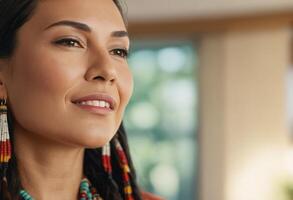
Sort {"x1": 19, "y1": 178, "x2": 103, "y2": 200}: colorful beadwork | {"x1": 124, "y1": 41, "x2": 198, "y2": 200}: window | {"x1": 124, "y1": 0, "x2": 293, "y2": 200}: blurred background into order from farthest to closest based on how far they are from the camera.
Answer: {"x1": 124, "y1": 41, "x2": 198, "y2": 200}: window → {"x1": 124, "y1": 0, "x2": 293, "y2": 200}: blurred background → {"x1": 19, "y1": 178, "x2": 103, "y2": 200}: colorful beadwork

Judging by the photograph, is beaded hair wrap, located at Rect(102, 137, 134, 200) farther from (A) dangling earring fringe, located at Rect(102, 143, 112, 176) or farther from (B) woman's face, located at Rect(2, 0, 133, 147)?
(B) woman's face, located at Rect(2, 0, 133, 147)

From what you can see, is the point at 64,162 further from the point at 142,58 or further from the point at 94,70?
the point at 142,58

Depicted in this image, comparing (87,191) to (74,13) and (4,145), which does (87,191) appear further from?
(74,13)

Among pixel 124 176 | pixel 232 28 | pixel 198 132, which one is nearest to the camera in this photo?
pixel 124 176

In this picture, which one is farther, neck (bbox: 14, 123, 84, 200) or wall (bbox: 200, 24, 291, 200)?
wall (bbox: 200, 24, 291, 200)

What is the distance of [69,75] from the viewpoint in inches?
35.0

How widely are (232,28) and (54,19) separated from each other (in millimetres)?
3739

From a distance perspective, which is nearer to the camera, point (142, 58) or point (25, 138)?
point (25, 138)

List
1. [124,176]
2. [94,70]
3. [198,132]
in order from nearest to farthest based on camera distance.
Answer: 1. [94,70]
2. [124,176]
3. [198,132]

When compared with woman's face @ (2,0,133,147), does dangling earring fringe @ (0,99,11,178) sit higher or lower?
lower

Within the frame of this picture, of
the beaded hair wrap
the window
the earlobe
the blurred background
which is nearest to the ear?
the earlobe

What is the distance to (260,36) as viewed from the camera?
4.56 meters

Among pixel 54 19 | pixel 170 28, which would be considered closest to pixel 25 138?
pixel 54 19

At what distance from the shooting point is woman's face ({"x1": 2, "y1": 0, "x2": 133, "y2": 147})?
89 centimetres
